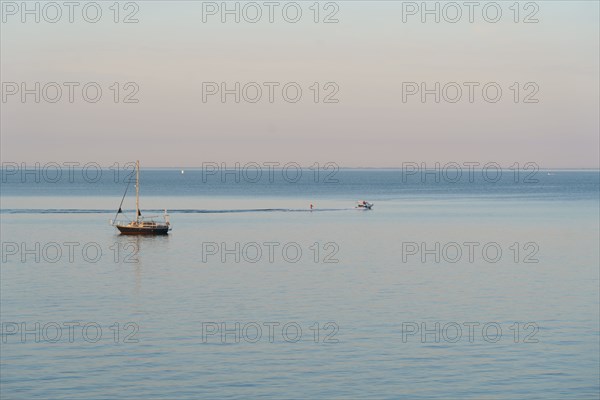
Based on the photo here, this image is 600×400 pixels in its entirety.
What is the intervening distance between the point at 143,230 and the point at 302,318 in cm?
7117

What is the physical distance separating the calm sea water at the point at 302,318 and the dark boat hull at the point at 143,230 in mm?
8222

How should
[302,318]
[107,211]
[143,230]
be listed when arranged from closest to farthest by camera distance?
[302,318]
[143,230]
[107,211]

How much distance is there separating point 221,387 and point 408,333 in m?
15.4

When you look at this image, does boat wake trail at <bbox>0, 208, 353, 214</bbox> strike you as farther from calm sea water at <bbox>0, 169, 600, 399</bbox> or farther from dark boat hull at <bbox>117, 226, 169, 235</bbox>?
calm sea water at <bbox>0, 169, 600, 399</bbox>

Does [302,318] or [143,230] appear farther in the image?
[143,230]

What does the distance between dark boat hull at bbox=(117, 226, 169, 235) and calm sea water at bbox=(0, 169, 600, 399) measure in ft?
27.0

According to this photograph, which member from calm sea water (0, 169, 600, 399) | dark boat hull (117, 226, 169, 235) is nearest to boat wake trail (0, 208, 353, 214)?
dark boat hull (117, 226, 169, 235)

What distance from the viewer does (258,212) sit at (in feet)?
584

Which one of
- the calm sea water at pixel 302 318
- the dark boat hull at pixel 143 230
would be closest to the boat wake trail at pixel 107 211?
the dark boat hull at pixel 143 230

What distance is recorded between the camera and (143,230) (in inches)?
5022

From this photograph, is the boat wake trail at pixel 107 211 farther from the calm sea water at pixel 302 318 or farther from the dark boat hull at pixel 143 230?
the calm sea water at pixel 302 318

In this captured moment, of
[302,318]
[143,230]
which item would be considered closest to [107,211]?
[143,230]

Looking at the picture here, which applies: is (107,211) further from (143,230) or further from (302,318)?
(302,318)

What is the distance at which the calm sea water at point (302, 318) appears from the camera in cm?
4512
